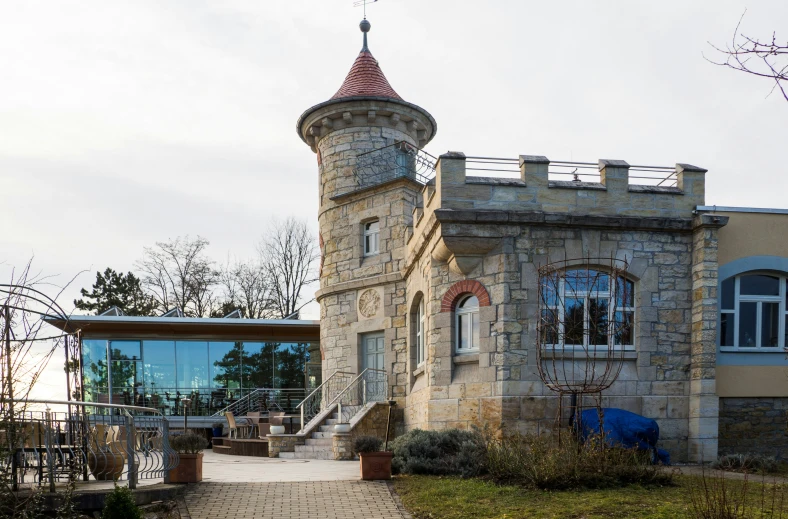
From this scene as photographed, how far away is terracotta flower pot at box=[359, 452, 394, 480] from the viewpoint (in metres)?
9.97

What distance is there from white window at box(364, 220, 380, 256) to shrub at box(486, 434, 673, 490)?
8.31 meters

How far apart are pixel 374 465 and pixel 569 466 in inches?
105

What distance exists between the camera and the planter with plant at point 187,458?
952 cm

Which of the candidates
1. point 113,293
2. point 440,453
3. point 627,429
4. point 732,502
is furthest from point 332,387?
point 113,293

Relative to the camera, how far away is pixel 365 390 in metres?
16.2

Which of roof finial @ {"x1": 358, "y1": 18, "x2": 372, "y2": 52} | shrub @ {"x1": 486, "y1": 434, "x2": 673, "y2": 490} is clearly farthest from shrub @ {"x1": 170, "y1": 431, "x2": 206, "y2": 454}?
roof finial @ {"x1": 358, "y1": 18, "x2": 372, "y2": 52}

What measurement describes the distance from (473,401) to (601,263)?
3029mm

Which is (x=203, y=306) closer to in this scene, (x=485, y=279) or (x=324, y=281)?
(x=324, y=281)

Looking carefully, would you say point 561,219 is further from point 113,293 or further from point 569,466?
point 113,293

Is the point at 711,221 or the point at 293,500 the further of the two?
the point at 711,221

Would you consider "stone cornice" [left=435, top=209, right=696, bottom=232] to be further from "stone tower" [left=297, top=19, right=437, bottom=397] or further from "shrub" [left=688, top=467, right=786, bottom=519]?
"stone tower" [left=297, top=19, right=437, bottom=397]

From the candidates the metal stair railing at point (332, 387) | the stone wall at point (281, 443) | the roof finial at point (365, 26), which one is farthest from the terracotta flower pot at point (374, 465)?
the roof finial at point (365, 26)

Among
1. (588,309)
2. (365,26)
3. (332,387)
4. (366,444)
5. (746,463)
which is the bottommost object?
(746,463)

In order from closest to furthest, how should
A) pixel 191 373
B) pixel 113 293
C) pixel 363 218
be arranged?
pixel 363 218 < pixel 191 373 < pixel 113 293
